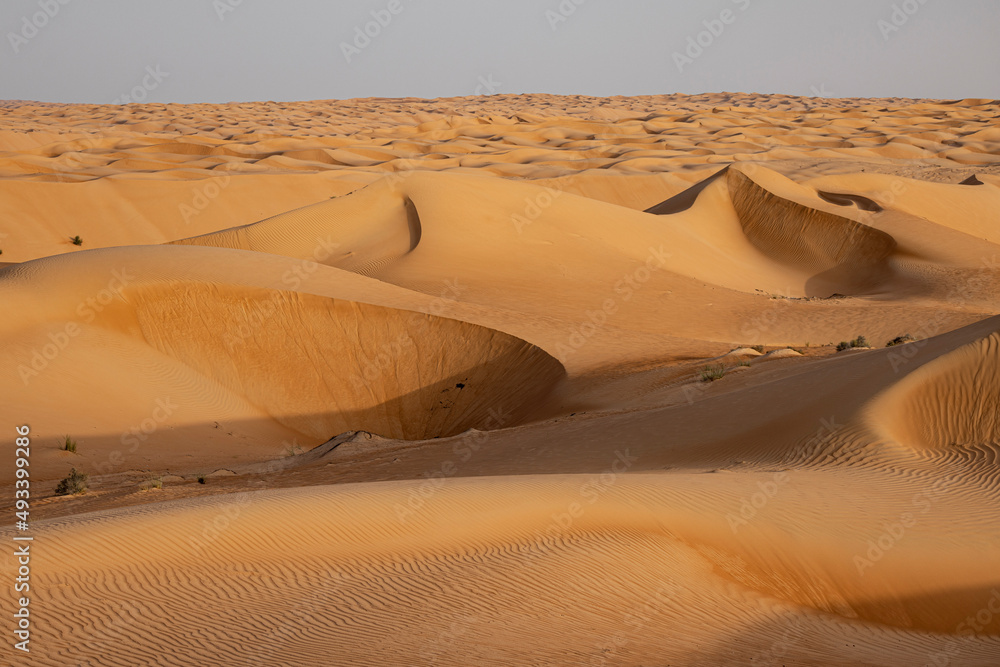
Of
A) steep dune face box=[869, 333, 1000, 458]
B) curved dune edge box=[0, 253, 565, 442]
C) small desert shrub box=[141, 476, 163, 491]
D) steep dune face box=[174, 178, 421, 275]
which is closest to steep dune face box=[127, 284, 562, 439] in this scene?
curved dune edge box=[0, 253, 565, 442]

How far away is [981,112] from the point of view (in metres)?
76.1

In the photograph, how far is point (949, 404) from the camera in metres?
8.62

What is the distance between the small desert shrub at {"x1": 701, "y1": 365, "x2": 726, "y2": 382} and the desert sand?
5cm

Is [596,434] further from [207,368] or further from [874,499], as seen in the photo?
[207,368]

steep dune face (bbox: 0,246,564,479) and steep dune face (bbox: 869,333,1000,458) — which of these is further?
steep dune face (bbox: 0,246,564,479)

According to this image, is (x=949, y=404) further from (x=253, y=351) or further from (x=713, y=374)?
(x=253, y=351)

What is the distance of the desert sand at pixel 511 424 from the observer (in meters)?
4.93

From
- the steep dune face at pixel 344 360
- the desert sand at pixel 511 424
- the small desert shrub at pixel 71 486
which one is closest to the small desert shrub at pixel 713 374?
the desert sand at pixel 511 424

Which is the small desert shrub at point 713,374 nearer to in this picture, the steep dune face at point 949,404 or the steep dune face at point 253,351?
the steep dune face at point 253,351

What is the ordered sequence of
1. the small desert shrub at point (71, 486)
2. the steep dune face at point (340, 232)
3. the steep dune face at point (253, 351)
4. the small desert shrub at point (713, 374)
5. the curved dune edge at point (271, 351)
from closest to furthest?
the small desert shrub at point (71, 486), the small desert shrub at point (713, 374), the steep dune face at point (253, 351), the curved dune edge at point (271, 351), the steep dune face at point (340, 232)

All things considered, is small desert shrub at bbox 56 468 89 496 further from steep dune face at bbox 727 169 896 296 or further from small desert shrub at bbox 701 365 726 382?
steep dune face at bbox 727 169 896 296

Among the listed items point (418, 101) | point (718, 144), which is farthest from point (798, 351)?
point (418, 101)

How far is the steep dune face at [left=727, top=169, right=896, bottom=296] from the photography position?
24.0m

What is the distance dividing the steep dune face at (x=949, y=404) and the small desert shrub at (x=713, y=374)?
3.03m
